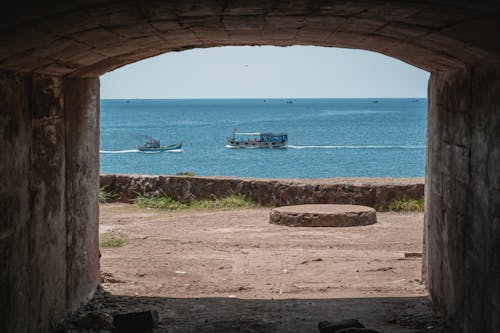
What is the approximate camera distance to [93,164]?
28.3 ft

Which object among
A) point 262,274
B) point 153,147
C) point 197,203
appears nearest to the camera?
point 262,274

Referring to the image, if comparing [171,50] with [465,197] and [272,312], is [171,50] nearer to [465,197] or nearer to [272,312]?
[272,312]

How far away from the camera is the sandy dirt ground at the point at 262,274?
786cm

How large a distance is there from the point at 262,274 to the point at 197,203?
698cm

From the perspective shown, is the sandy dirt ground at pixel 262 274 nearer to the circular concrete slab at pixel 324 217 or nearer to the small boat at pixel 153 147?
the circular concrete slab at pixel 324 217

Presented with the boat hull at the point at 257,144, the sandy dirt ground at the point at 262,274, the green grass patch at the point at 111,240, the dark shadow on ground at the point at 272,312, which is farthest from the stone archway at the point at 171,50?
the boat hull at the point at 257,144

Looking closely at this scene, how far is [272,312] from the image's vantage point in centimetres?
805

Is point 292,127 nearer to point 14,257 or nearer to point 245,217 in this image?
point 245,217

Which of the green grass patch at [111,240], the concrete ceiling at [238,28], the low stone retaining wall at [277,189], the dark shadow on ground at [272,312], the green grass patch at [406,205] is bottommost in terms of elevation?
the dark shadow on ground at [272,312]

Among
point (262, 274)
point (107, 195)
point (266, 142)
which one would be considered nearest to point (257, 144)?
point (266, 142)

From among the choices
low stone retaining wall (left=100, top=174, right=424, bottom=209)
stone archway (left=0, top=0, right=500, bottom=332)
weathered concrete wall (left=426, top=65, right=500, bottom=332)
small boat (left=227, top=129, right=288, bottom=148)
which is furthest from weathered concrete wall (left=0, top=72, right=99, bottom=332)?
small boat (left=227, top=129, right=288, bottom=148)

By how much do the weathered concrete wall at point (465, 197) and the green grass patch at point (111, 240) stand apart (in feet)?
19.2

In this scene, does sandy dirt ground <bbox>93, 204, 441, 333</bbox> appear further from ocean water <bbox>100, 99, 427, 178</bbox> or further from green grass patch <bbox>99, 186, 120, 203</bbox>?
ocean water <bbox>100, 99, 427, 178</bbox>

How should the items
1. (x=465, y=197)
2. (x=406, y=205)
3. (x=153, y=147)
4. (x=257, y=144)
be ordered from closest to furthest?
(x=465, y=197) < (x=406, y=205) < (x=153, y=147) < (x=257, y=144)
